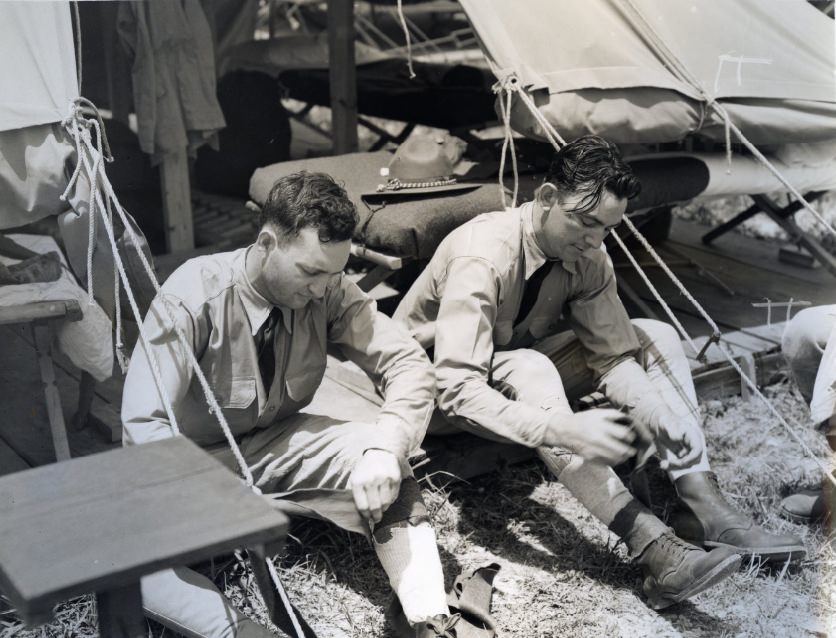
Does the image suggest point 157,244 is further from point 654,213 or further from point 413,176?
point 654,213

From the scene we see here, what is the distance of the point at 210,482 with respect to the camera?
74.2 inches

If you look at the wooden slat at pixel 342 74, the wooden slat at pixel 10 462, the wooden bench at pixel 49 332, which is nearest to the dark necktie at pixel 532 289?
→ the wooden bench at pixel 49 332

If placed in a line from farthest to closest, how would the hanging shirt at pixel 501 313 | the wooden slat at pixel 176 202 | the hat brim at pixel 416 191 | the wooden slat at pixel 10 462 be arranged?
1. the wooden slat at pixel 176 202
2. the hat brim at pixel 416 191
3. the wooden slat at pixel 10 462
4. the hanging shirt at pixel 501 313

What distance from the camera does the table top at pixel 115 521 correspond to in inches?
61.5

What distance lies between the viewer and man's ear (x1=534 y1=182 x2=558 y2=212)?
318 cm

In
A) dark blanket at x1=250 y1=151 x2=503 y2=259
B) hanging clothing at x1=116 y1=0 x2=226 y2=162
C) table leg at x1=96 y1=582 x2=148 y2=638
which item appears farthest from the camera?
hanging clothing at x1=116 y1=0 x2=226 y2=162

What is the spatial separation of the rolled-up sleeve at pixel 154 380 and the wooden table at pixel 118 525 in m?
0.48

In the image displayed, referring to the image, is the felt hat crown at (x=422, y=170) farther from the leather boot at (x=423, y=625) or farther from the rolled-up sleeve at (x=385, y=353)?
the leather boot at (x=423, y=625)

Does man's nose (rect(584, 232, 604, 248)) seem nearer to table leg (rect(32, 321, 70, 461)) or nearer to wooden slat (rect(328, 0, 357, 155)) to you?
table leg (rect(32, 321, 70, 461))

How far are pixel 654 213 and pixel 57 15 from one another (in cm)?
348

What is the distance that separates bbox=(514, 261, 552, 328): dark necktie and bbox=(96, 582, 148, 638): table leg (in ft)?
6.16

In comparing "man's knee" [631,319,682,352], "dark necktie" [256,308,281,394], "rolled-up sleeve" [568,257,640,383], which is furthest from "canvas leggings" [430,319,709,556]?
"dark necktie" [256,308,281,394]

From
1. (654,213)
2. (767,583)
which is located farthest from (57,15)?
(654,213)

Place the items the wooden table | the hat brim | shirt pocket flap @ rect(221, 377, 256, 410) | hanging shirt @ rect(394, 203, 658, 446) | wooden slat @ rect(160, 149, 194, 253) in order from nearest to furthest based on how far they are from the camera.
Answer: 1. the wooden table
2. shirt pocket flap @ rect(221, 377, 256, 410)
3. hanging shirt @ rect(394, 203, 658, 446)
4. the hat brim
5. wooden slat @ rect(160, 149, 194, 253)
